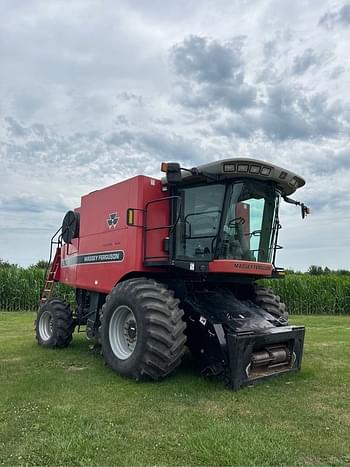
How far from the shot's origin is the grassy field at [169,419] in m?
3.65

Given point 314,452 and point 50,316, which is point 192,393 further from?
point 50,316

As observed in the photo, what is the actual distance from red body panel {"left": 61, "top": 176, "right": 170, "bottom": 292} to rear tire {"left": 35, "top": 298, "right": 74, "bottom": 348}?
586 millimetres

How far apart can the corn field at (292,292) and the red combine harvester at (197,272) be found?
12.2 metres

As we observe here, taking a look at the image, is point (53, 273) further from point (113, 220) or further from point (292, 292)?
point (292, 292)

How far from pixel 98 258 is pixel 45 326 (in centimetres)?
246

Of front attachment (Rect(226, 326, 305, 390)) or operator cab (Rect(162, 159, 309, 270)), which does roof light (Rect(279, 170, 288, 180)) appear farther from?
front attachment (Rect(226, 326, 305, 390))

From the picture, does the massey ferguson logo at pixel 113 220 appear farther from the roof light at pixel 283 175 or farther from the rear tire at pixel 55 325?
the roof light at pixel 283 175

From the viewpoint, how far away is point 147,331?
5.64m

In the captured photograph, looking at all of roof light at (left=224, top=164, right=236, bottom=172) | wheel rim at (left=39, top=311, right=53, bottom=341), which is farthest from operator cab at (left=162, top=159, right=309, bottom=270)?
wheel rim at (left=39, top=311, right=53, bottom=341)

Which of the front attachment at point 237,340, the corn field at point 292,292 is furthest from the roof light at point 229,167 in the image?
the corn field at point 292,292

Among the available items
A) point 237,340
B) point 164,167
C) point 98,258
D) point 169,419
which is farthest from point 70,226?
point 169,419

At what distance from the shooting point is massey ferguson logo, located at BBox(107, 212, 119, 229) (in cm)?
732

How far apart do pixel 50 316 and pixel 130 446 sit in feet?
18.3

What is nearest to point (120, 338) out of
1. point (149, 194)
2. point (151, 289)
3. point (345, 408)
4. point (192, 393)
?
point (151, 289)
